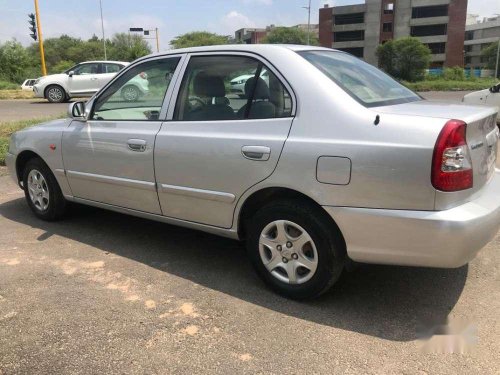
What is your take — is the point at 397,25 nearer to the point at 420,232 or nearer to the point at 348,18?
the point at 348,18

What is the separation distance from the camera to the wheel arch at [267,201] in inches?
121

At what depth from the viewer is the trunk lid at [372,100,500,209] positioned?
9.14 feet

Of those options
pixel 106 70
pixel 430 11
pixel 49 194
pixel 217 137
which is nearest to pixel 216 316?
pixel 217 137

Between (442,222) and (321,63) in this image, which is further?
(321,63)

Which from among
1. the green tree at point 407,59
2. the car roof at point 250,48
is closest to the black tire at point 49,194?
the car roof at point 250,48

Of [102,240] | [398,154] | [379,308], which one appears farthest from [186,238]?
[398,154]

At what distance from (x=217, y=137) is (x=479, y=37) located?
12230 centimetres

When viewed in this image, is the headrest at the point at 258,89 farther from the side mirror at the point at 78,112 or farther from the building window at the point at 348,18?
the building window at the point at 348,18

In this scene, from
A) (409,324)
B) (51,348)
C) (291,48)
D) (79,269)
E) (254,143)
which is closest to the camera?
(51,348)

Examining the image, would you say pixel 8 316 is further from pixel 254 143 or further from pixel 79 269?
pixel 254 143

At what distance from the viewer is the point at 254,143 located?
10.7 feet

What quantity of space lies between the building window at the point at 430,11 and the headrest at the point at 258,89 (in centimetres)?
8647

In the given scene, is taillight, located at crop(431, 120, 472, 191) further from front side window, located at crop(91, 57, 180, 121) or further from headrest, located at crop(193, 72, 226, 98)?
front side window, located at crop(91, 57, 180, 121)

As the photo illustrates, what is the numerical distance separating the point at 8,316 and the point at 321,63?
2694mm
